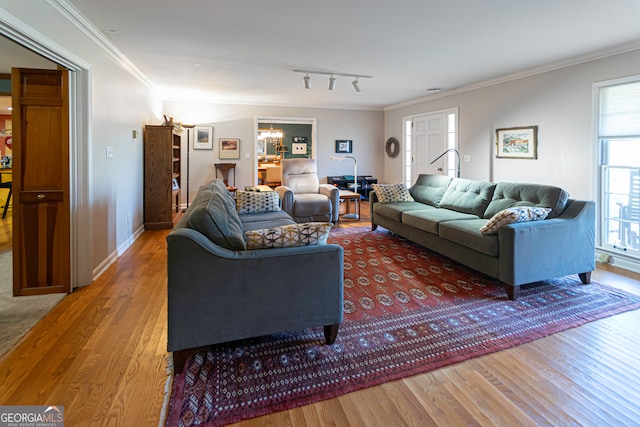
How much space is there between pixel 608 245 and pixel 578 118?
1.51 meters

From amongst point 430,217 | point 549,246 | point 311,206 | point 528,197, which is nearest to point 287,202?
point 311,206

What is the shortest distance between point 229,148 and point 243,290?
19.6 feet

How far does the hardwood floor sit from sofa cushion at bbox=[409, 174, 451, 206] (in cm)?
264

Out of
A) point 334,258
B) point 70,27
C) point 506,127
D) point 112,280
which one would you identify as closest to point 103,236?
point 112,280

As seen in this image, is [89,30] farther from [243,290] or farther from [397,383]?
[397,383]

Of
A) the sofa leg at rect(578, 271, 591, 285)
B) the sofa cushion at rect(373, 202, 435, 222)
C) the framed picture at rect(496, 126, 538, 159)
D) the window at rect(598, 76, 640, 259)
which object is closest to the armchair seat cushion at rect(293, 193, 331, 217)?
the sofa cushion at rect(373, 202, 435, 222)

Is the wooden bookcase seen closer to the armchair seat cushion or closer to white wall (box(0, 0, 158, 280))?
white wall (box(0, 0, 158, 280))

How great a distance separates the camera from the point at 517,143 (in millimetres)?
4883

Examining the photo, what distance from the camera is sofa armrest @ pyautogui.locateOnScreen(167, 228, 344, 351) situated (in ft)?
5.79

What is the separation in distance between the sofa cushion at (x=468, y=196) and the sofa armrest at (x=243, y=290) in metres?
2.64

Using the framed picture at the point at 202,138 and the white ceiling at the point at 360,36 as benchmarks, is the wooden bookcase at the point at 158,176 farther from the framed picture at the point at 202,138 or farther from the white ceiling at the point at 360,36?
the framed picture at the point at 202,138

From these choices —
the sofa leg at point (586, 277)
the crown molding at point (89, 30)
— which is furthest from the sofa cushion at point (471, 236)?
the crown molding at point (89, 30)

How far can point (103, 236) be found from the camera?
3.47m

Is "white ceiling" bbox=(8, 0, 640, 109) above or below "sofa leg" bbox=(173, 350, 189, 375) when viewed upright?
above
